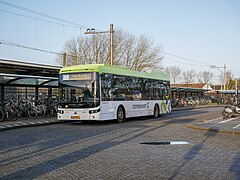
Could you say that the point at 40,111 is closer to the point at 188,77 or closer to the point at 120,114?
the point at 120,114

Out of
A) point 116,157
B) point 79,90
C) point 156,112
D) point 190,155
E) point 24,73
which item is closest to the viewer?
point 116,157

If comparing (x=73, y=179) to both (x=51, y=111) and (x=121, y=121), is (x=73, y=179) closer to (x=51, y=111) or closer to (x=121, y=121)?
(x=121, y=121)

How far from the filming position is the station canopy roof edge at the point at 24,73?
19.3 metres

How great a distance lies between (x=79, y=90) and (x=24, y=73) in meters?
8.42

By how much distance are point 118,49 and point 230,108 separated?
25484 millimetres

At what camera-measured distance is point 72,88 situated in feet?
55.9

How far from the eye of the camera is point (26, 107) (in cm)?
2105

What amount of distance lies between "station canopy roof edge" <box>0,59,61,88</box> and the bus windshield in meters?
3.32

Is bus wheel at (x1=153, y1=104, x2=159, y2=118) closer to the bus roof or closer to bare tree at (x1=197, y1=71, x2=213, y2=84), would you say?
the bus roof

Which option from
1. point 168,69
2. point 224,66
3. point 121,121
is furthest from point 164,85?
point 168,69


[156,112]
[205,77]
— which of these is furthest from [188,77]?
[156,112]

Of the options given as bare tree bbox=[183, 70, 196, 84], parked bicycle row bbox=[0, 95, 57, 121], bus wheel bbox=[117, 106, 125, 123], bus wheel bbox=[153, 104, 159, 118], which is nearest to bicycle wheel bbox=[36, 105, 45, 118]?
parked bicycle row bbox=[0, 95, 57, 121]

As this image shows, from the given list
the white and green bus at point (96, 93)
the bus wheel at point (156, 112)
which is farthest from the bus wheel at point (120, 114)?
the bus wheel at point (156, 112)

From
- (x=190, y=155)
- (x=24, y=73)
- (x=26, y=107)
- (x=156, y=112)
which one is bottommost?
(x=190, y=155)
